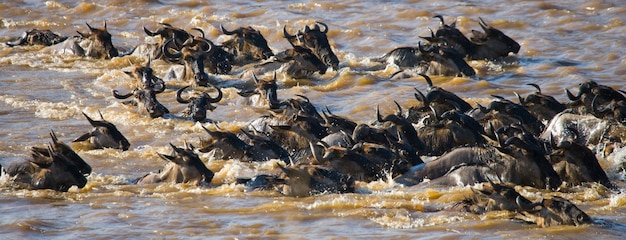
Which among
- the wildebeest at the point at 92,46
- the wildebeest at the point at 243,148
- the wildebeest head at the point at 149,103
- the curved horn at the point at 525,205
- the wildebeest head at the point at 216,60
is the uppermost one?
the curved horn at the point at 525,205

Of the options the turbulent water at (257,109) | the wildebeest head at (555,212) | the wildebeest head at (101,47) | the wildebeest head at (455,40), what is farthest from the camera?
the wildebeest head at (101,47)

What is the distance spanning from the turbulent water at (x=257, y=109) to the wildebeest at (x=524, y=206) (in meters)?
0.10

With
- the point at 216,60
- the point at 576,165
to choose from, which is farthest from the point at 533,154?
the point at 216,60

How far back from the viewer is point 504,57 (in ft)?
57.9

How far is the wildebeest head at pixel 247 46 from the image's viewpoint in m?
18.0

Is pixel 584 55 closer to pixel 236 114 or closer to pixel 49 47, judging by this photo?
pixel 236 114

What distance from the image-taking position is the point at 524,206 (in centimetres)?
820

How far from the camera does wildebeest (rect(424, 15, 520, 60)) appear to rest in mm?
17375

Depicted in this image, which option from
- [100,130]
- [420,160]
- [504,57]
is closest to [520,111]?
[420,160]

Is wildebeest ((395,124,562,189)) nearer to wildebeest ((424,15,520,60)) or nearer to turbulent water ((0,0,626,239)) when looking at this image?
turbulent water ((0,0,626,239))

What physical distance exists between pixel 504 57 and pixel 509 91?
2.67 metres

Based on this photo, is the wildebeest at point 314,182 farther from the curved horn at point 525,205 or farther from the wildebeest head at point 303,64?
the wildebeest head at point 303,64

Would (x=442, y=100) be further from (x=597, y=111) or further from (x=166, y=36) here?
(x=166, y=36)

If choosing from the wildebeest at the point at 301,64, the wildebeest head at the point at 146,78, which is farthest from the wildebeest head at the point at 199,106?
the wildebeest at the point at 301,64
